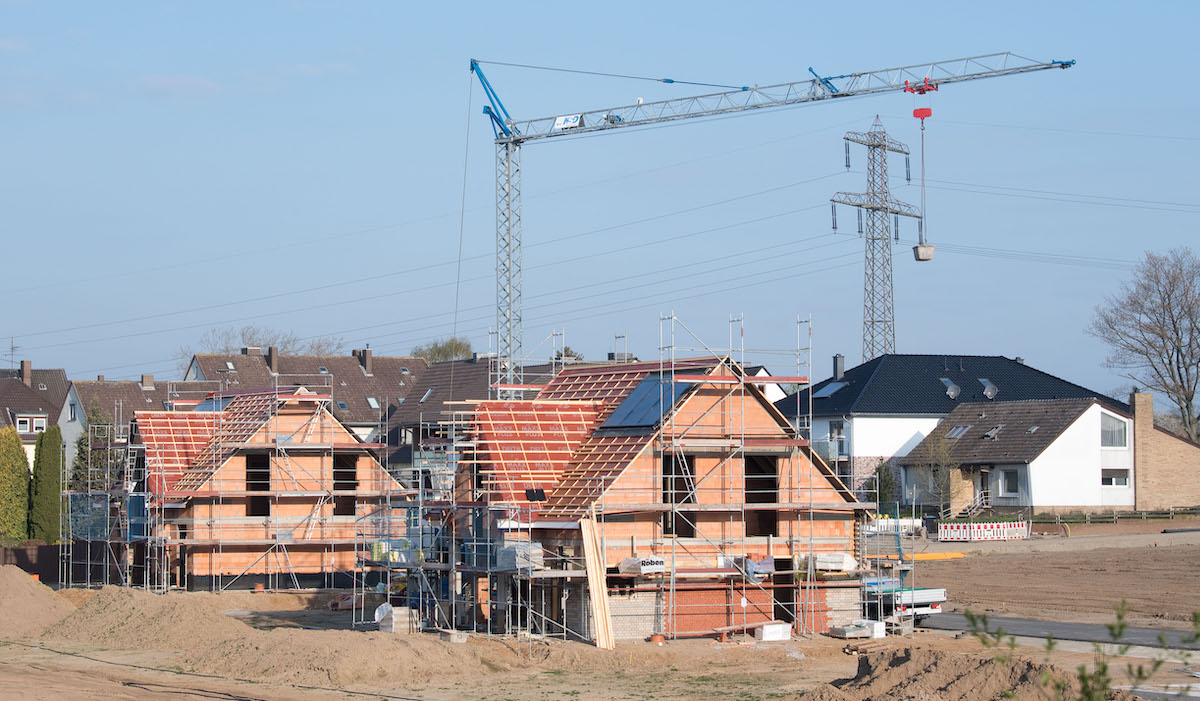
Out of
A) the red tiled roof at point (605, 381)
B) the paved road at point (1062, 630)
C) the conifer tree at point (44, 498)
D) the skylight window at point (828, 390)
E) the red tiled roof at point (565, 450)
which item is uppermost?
the skylight window at point (828, 390)

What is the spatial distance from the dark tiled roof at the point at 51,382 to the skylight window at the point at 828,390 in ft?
158

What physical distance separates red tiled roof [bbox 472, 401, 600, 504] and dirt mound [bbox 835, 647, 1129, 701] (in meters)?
11.4

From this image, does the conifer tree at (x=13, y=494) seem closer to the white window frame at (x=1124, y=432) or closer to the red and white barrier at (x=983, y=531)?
the red and white barrier at (x=983, y=531)

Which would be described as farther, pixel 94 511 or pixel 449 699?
pixel 94 511

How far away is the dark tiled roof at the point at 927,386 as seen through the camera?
66.2m

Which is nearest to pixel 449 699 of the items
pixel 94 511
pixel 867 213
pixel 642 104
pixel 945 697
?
pixel 945 697

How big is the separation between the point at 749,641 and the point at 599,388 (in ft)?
26.3

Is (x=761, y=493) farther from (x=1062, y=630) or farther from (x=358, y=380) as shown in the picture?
(x=358, y=380)

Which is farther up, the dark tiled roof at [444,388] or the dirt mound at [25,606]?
the dark tiled roof at [444,388]

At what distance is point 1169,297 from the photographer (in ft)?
219

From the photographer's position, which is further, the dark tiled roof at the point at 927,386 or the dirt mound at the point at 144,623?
the dark tiled roof at the point at 927,386

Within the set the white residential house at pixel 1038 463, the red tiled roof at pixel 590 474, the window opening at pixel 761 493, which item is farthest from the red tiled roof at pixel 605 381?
the white residential house at pixel 1038 463

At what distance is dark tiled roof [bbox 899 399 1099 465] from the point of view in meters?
57.5

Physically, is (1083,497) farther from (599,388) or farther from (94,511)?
(94,511)
